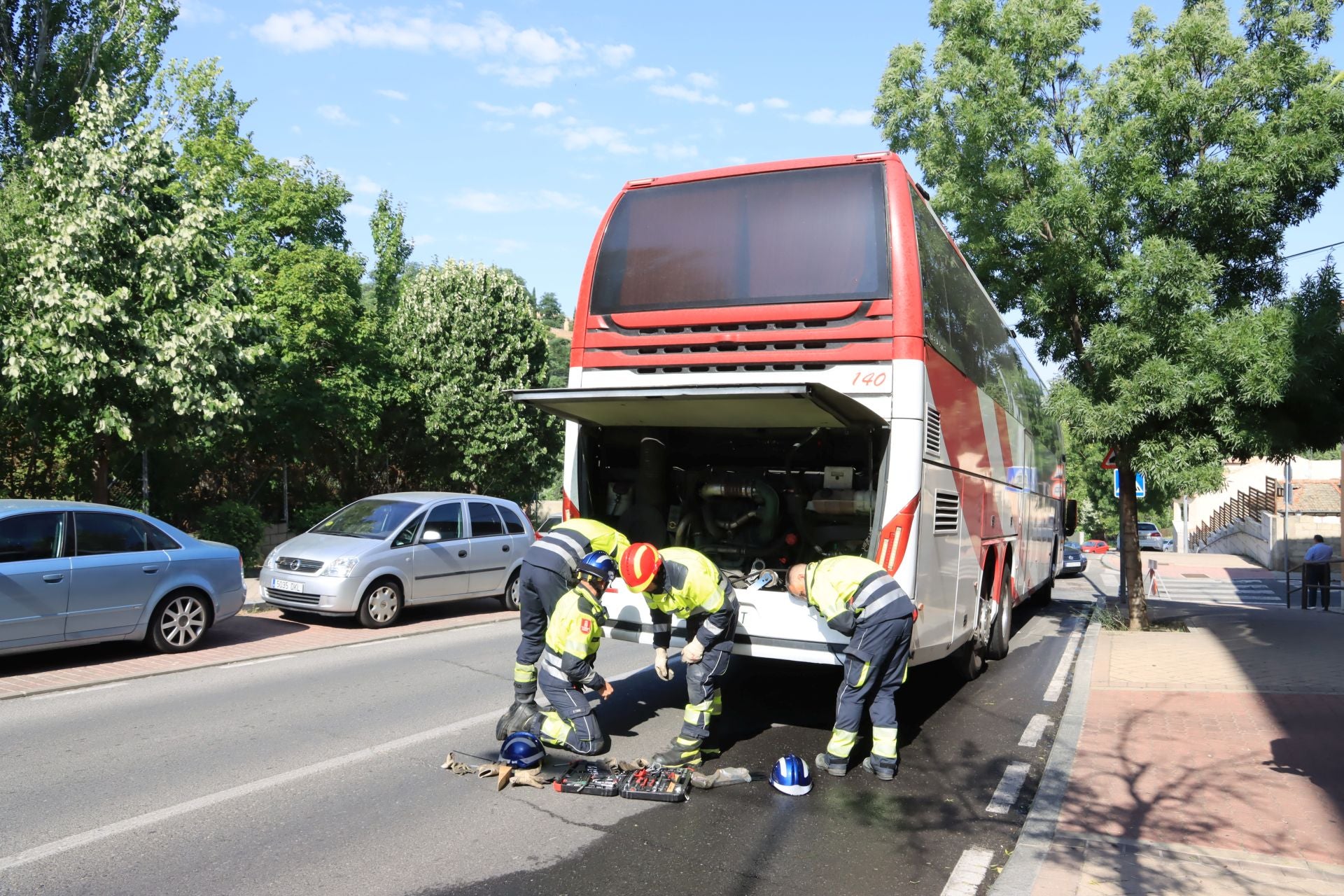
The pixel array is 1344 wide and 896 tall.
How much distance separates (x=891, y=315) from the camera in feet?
21.6

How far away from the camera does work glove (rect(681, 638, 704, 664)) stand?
6.20m

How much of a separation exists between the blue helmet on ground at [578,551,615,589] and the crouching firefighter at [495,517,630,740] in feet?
1.30

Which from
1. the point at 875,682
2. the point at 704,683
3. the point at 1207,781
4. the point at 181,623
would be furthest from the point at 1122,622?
the point at 181,623

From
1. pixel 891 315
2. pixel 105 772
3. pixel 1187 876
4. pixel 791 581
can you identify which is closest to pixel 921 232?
pixel 891 315

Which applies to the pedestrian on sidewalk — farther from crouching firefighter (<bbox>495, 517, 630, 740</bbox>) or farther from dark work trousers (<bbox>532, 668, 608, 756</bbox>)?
→ dark work trousers (<bbox>532, 668, 608, 756</bbox>)

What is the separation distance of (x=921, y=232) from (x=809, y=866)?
4.33 m

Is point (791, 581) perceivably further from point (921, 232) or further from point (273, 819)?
point (273, 819)

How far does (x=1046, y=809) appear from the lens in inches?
216

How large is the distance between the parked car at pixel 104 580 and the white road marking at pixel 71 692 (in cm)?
72

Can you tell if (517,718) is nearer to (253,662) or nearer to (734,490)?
(734,490)

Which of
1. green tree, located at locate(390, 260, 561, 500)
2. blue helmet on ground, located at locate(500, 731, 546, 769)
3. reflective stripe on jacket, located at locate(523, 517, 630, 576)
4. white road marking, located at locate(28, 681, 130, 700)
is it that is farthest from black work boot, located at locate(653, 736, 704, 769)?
green tree, located at locate(390, 260, 561, 500)

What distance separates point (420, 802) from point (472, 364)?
1746 centimetres

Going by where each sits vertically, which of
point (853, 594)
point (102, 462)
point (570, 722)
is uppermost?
point (102, 462)

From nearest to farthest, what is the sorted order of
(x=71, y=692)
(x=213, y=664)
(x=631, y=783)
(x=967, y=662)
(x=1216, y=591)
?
(x=631, y=783) < (x=71, y=692) < (x=213, y=664) < (x=967, y=662) < (x=1216, y=591)
